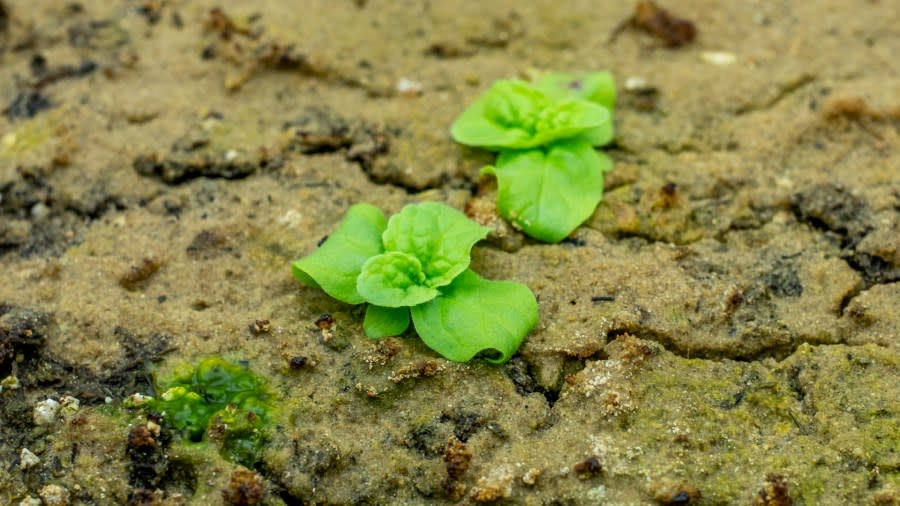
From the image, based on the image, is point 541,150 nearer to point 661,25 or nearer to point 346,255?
point 346,255

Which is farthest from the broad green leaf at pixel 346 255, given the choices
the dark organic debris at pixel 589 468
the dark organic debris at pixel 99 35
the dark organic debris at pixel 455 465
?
the dark organic debris at pixel 99 35

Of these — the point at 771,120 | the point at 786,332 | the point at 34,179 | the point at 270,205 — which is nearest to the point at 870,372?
the point at 786,332

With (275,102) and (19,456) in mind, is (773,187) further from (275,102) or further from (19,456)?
(19,456)

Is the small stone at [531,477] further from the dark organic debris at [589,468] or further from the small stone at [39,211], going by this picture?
the small stone at [39,211]

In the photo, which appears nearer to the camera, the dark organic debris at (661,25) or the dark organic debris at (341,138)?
the dark organic debris at (341,138)

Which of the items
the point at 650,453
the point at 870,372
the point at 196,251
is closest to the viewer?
the point at 650,453

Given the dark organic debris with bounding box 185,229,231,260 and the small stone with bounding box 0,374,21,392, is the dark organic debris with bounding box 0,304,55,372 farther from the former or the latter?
the dark organic debris with bounding box 185,229,231,260
